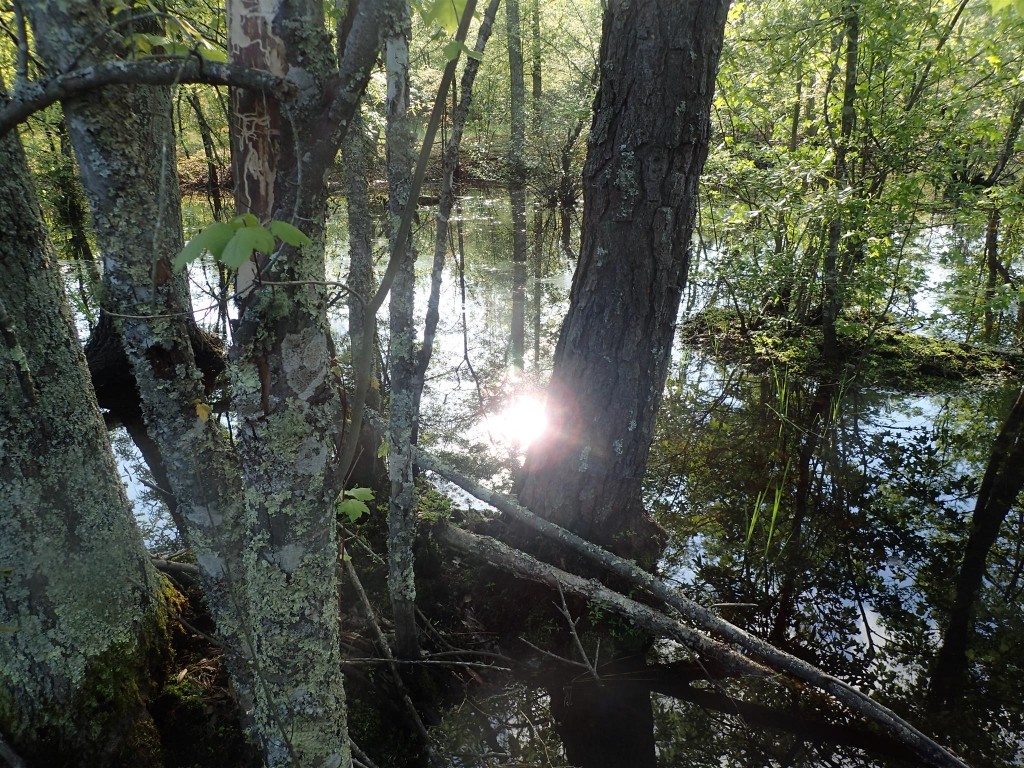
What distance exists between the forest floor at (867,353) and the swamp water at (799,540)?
1.01 feet

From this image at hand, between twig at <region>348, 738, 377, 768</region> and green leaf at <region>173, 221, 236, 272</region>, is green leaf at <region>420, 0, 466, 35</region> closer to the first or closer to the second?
green leaf at <region>173, 221, 236, 272</region>

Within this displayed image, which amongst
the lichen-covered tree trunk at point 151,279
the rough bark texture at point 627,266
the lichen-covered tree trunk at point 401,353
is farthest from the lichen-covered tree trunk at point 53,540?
the rough bark texture at point 627,266

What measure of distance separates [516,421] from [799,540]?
246 cm

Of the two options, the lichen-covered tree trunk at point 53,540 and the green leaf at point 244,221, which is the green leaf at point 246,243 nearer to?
the green leaf at point 244,221

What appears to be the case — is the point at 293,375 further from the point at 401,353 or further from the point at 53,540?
the point at 53,540

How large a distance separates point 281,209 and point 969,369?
773 centimetres

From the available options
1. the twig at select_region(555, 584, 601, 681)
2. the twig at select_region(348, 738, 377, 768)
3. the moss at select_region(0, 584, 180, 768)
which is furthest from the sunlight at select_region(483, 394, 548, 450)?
the moss at select_region(0, 584, 180, 768)

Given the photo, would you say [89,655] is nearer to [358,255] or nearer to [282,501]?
[282,501]

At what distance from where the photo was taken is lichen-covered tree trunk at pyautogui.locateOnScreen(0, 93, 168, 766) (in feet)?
5.98

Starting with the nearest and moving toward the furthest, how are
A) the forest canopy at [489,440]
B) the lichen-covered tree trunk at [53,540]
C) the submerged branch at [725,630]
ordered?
the forest canopy at [489,440]
the lichen-covered tree trunk at [53,540]
the submerged branch at [725,630]

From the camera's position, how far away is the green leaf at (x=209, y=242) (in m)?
0.86

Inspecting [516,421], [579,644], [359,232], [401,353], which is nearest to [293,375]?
[401,353]

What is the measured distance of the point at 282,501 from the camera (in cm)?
127

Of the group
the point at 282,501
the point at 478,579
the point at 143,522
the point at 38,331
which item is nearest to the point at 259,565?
the point at 282,501
